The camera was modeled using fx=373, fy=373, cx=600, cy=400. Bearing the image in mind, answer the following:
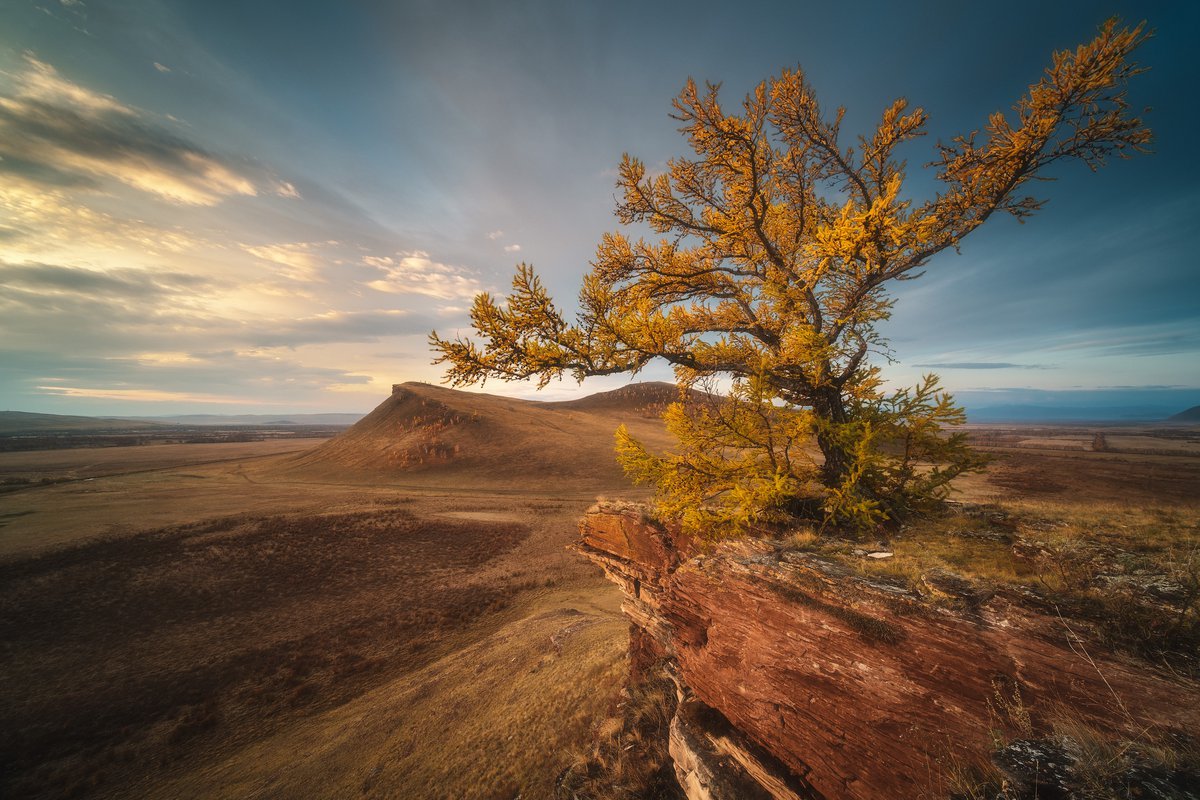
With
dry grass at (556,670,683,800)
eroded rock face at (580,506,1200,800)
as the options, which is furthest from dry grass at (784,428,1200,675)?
dry grass at (556,670,683,800)

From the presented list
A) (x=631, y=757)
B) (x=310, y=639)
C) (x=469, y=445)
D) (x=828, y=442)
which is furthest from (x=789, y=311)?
(x=469, y=445)

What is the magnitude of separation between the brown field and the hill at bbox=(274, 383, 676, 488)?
11.4m

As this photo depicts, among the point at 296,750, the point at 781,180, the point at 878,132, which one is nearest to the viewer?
the point at 878,132

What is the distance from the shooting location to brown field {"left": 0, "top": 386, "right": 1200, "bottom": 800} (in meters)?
10.1

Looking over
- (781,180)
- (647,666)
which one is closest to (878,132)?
(781,180)

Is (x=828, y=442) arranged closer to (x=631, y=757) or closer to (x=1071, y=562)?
(x=1071, y=562)

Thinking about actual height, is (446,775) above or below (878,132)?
below

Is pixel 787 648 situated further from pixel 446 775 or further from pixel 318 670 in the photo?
pixel 318 670

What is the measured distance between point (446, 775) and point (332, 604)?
44.5 ft

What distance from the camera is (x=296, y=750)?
35.0 ft

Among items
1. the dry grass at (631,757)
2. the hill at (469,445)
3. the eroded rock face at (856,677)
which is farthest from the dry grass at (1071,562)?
the hill at (469,445)

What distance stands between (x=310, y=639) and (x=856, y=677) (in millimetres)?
20358

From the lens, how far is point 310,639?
15.9 meters

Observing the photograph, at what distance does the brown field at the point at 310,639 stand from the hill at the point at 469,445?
11.4m
